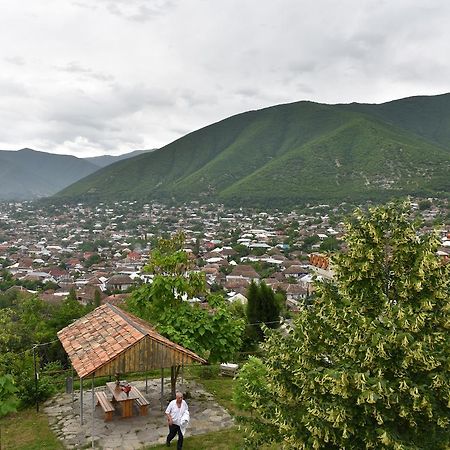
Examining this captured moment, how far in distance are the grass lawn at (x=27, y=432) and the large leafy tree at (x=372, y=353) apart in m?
4.59

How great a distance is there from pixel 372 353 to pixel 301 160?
107m

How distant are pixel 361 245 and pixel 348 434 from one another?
1875 millimetres

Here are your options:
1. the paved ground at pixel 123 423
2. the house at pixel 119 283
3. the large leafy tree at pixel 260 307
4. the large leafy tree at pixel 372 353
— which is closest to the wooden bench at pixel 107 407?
the paved ground at pixel 123 423

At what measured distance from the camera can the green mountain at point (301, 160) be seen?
9319 cm

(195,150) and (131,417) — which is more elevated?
(195,150)

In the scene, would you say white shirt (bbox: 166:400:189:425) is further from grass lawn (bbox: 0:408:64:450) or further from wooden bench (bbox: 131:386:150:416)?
grass lawn (bbox: 0:408:64:450)

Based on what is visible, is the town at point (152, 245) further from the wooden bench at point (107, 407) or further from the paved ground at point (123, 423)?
the wooden bench at point (107, 407)

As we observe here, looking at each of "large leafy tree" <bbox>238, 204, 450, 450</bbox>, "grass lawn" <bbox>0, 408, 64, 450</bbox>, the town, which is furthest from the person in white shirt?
the town

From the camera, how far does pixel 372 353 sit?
14.2 feet

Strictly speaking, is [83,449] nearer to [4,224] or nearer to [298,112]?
[4,224]

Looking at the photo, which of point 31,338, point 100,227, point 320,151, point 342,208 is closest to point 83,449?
point 31,338

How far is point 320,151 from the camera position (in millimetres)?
108375

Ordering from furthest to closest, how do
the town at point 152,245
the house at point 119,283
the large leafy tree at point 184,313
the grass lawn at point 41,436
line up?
the house at point 119,283 → the town at point 152,245 → the large leafy tree at point 184,313 → the grass lawn at point 41,436

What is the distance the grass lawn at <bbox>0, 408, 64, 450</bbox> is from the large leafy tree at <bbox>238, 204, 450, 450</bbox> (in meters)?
4.59
